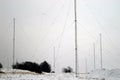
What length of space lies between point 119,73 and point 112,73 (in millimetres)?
1212

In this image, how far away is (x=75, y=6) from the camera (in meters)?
40.4

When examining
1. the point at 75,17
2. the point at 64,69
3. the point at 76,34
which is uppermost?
the point at 75,17

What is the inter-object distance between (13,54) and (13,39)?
3.61 metres

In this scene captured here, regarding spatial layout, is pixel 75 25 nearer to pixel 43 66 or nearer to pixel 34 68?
pixel 34 68

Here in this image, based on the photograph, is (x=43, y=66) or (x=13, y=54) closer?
(x=13, y=54)

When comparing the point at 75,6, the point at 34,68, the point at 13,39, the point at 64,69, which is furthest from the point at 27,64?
the point at 75,6

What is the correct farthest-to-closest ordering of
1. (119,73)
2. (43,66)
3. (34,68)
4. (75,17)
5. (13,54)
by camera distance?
1. (43,66)
2. (34,68)
3. (13,54)
4. (119,73)
5. (75,17)

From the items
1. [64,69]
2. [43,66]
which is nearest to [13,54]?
[43,66]

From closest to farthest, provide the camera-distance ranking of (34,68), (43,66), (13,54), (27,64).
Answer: (13,54) → (34,68) → (27,64) → (43,66)

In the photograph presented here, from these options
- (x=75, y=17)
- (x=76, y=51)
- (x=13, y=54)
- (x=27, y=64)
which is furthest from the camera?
(x=27, y=64)

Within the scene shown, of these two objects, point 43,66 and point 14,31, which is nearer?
point 14,31

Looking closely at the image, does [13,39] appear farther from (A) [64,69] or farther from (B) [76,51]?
(A) [64,69]

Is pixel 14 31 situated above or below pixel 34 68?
above

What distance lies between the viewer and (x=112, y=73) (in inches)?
1870
